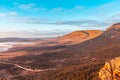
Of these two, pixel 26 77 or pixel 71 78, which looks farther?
pixel 26 77

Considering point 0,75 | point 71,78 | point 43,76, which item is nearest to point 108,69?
point 71,78

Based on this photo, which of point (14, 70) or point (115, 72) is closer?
point (115, 72)

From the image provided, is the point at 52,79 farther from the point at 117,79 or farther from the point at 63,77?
the point at 117,79

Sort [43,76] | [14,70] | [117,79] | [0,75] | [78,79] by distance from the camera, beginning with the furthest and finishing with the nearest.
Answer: [14,70] < [0,75] < [43,76] < [78,79] < [117,79]

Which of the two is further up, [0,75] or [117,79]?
[117,79]

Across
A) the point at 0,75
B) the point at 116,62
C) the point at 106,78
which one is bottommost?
the point at 0,75

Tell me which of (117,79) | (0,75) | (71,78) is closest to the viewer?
(117,79)

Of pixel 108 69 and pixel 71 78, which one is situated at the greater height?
pixel 108 69

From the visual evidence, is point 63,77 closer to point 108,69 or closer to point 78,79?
point 78,79

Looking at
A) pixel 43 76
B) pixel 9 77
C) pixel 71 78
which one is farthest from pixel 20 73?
pixel 71 78
